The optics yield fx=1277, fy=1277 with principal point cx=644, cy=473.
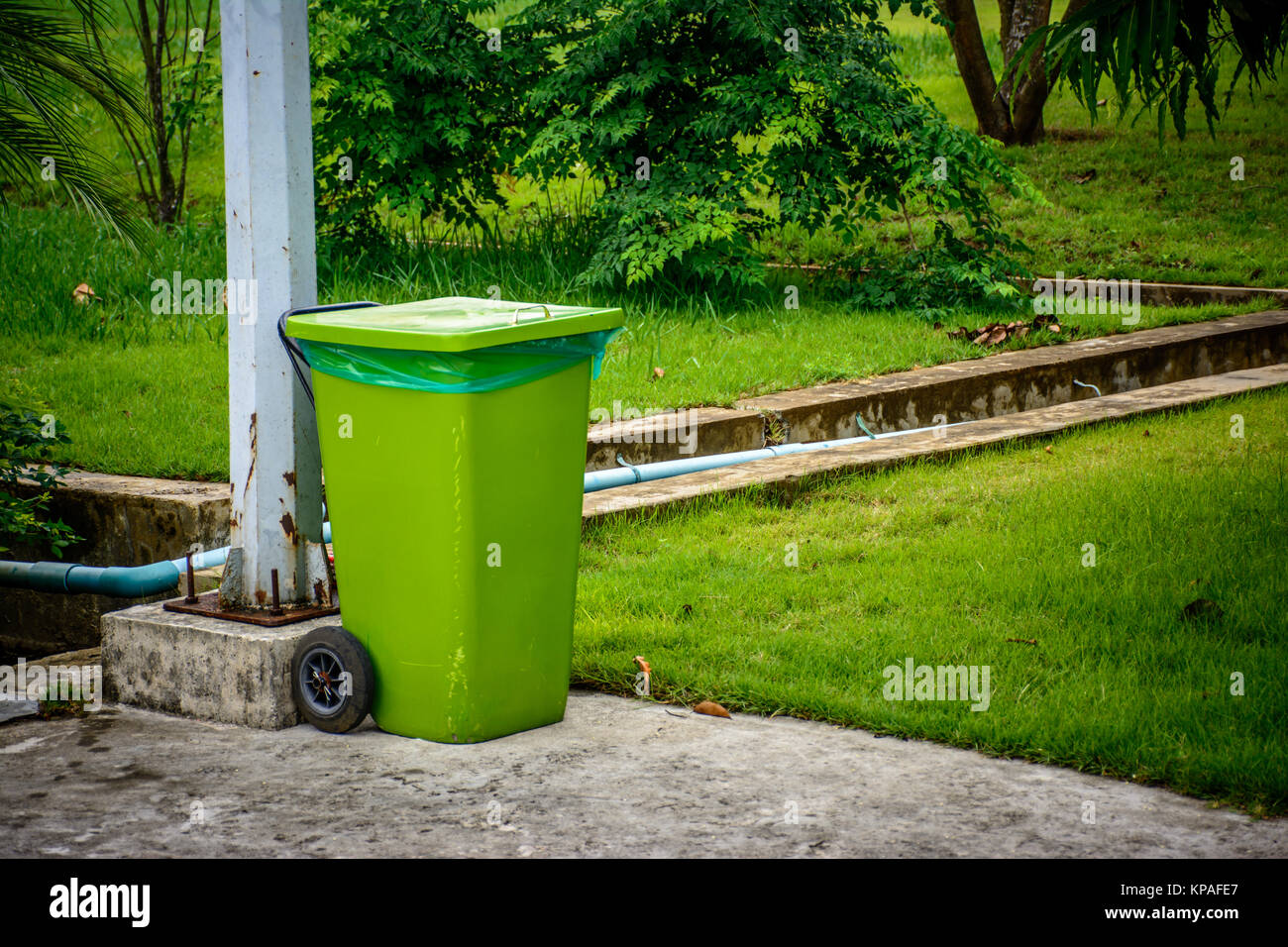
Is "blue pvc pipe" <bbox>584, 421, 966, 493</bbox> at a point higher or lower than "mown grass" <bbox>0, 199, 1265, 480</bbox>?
lower

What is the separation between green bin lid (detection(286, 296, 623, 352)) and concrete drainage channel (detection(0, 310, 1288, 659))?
1.12 metres

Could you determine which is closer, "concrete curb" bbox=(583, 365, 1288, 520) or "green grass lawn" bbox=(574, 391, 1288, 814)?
"green grass lawn" bbox=(574, 391, 1288, 814)

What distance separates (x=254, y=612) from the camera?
3.82m

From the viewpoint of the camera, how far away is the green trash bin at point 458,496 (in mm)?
3293

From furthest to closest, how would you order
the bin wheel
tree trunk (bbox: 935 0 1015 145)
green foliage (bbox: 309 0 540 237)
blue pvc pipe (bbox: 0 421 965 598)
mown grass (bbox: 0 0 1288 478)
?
tree trunk (bbox: 935 0 1015 145) → green foliage (bbox: 309 0 540 237) → mown grass (bbox: 0 0 1288 478) → blue pvc pipe (bbox: 0 421 965 598) → the bin wheel

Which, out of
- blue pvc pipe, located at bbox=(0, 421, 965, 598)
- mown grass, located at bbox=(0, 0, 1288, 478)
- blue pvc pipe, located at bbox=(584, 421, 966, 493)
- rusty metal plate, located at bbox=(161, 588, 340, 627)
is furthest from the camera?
mown grass, located at bbox=(0, 0, 1288, 478)

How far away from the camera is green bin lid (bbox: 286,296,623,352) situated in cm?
321

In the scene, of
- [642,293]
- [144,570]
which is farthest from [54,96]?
[642,293]

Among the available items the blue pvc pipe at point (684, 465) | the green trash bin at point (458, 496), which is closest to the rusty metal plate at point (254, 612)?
the green trash bin at point (458, 496)

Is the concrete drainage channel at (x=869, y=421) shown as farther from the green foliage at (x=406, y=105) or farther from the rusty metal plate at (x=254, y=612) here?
the green foliage at (x=406, y=105)

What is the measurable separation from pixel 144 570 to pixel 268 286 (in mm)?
1532

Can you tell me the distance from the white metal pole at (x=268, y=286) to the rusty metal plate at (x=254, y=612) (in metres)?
0.04

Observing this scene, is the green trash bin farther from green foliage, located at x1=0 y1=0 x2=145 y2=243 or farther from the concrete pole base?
green foliage, located at x1=0 y1=0 x2=145 y2=243

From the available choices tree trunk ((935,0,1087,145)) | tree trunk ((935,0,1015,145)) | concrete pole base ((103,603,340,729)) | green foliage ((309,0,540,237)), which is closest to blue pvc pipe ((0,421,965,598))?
concrete pole base ((103,603,340,729))
